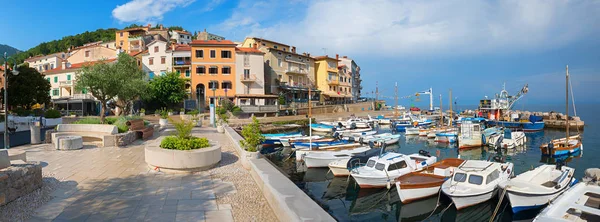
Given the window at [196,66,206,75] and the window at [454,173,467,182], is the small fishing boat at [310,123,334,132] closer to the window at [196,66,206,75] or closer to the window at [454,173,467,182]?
the window at [196,66,206,75]

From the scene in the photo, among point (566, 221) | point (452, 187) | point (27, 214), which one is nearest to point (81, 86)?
point (27, 214)

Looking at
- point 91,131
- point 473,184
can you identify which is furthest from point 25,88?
point 473,184

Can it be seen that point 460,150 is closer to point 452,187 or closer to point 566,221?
point 452,187

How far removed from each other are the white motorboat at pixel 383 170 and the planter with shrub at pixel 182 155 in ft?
27.3

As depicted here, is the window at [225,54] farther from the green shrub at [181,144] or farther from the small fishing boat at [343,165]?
the green shrub at [181,144]

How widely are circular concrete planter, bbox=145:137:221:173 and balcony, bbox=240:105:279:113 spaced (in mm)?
38548

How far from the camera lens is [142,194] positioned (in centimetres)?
752

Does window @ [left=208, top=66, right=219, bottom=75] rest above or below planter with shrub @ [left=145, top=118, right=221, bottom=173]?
above

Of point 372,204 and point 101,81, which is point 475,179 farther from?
point 101,81

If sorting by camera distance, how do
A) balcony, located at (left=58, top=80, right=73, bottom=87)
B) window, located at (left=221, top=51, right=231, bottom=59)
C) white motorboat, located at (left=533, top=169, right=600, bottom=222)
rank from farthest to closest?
balcony, located at (left=58, top=80, right=73, bottom=87), window, located at (left=221, top=51, right=231, bottom=59), white motorboat, located at (left=533, top=169, right=600, bottom=222)

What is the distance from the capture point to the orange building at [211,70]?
5084 centimetres

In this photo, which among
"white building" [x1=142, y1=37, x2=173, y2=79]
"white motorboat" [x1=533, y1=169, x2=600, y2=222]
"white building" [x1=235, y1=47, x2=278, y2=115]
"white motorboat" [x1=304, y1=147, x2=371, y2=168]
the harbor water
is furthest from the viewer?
"white building" [x1=142, y1=37, x2=173, y2=79]

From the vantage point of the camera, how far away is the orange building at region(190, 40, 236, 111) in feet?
167

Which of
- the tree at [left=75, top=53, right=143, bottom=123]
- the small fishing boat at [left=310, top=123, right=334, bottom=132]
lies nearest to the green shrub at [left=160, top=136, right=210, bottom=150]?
the tree at [left=75, top=53, right=143, bottom=123]
